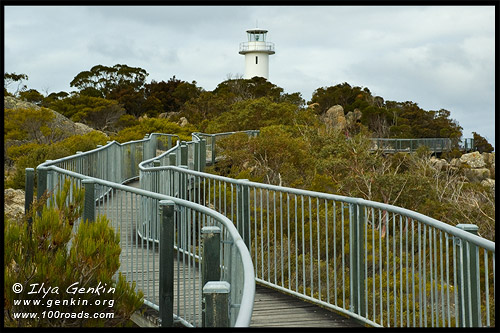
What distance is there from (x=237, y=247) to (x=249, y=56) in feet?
227

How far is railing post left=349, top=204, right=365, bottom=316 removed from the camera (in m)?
6.61

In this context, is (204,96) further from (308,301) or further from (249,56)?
(308,301)

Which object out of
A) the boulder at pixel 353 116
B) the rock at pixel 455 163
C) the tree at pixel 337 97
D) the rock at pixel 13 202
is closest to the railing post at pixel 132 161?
the rock at pixel 13 202

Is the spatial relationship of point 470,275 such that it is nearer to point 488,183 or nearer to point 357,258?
point 357,258

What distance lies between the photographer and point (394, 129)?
58219 millimetres

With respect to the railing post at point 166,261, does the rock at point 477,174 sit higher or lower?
higher

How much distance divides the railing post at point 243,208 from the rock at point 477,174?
43.5 metres

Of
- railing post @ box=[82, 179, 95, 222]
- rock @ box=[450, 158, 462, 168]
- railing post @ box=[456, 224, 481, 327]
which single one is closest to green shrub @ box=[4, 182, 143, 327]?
railing post @ box=[82, 179, 95, 222]

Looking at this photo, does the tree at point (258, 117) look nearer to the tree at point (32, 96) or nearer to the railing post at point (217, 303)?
the tree at point (32, 96)

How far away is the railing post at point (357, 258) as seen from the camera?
260 inches

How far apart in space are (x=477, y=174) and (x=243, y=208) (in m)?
45.3

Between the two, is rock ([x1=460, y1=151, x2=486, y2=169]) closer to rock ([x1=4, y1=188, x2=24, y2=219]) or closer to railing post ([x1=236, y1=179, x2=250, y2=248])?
rock ([x1=4, y1=188, x2=24, y2=219])

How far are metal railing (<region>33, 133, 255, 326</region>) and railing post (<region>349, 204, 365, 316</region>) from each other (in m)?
1.33

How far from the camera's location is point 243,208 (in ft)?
27.5
